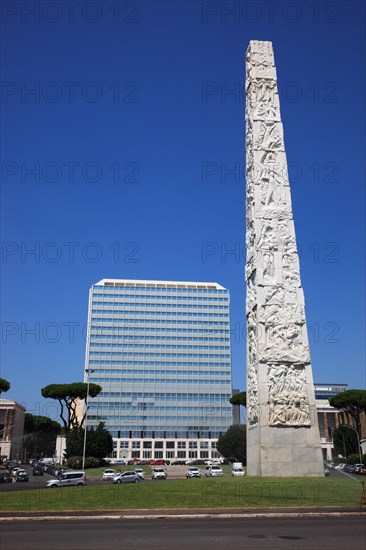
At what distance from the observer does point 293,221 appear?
3200cm

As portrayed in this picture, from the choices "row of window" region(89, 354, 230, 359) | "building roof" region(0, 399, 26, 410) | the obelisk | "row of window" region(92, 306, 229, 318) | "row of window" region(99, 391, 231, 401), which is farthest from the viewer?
"row of window" region(92, 306, 229, 318)

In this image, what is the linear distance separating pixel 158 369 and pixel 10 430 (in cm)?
3603

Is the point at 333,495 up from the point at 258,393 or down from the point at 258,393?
down

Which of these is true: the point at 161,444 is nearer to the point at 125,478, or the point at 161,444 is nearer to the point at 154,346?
the point at 154,346

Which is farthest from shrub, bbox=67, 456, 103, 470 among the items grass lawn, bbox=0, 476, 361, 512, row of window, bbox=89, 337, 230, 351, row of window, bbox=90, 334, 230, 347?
row of window, bbox=90, 334, 230, 347

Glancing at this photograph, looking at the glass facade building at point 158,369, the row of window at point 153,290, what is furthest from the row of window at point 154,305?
the row of window at point 153,290

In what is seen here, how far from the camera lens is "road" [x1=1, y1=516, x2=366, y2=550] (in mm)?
10672

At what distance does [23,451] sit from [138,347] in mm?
35229

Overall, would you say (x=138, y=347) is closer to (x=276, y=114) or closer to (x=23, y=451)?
(x=23, y=451)

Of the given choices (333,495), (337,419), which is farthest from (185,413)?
(333,495)

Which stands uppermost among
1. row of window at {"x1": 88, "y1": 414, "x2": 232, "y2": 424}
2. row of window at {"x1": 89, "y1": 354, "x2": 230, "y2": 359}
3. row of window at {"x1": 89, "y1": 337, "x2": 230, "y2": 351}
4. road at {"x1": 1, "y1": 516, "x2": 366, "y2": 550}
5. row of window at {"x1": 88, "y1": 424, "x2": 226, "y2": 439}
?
row of window at {"x1": 89, "y1": 337, "x2": 230, "y2": 351}

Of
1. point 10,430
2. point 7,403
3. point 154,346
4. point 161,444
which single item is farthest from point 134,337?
point 10,430

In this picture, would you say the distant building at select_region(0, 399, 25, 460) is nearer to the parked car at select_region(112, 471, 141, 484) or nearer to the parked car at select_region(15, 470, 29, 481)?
the parked car at select_region(15, 470, 29, 481)

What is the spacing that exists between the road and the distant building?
9678 cm
